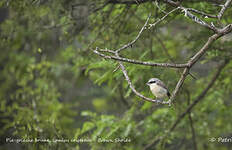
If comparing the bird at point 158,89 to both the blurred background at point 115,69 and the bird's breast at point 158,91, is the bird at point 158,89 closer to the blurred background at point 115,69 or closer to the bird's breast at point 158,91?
the bird's breast at point 158,91

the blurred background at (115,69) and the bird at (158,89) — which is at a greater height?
the bird at (158,89)

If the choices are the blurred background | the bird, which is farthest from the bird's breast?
the blurred background

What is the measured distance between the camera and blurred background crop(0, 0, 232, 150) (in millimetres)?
4203

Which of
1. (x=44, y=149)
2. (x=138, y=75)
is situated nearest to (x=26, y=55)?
(x=44, y=149)

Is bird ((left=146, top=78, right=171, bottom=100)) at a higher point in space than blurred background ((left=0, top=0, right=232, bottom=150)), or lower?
higher

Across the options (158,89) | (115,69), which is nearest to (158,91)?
(158,89)

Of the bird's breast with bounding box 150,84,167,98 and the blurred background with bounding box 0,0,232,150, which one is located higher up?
the bird's breast with bounding box 150,84,167,98

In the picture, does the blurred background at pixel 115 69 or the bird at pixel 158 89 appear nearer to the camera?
the bird at pixel 158 89

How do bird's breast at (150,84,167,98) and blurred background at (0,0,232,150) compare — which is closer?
bird's breast at (150,84,167,98)

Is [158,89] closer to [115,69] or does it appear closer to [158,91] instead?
[158,91]

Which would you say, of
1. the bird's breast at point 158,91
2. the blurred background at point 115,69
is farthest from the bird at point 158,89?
the blurred background at point 115,69

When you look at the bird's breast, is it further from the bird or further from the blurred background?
the blurred background

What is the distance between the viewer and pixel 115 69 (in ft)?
8.80

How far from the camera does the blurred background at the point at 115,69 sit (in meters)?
4.20
